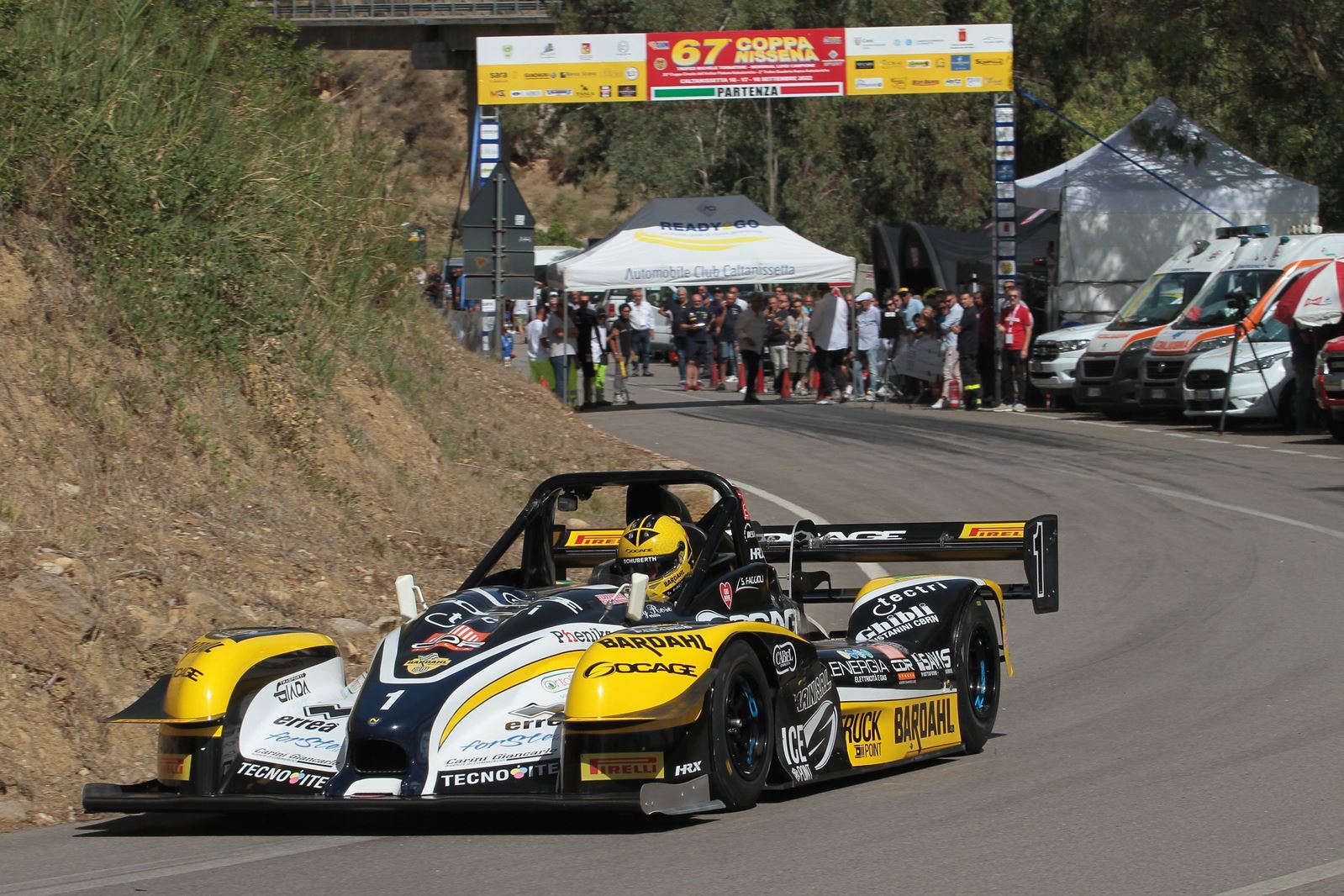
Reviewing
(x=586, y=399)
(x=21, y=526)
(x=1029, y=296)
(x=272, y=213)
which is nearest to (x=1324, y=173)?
(x=1029, y=296)

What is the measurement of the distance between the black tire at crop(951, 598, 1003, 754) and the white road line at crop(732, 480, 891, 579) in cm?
528

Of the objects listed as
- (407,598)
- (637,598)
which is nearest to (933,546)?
(637,598)

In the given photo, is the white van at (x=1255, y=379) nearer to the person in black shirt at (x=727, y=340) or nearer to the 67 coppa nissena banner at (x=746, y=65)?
the 67 coppa nissena banner at (x=746, y=65)

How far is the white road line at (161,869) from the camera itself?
230 inches

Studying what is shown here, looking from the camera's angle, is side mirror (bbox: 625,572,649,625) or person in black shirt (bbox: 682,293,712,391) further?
person in black shirt (bbox: 682,293,712,391)

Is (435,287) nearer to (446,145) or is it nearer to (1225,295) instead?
(1225,295)

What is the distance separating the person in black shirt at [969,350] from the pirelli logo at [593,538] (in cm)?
1811

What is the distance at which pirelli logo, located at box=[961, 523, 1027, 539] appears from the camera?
9.23m

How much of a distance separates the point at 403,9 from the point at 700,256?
1600 inches

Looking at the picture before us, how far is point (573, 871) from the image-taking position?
5797 mm

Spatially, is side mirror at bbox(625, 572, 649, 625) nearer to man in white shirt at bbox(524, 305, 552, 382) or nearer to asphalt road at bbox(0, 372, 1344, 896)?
asphalt road at bbox(0, 372, 1344, 896)

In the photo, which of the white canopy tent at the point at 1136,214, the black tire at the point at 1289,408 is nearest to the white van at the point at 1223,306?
the black tire at the point at 1289,408

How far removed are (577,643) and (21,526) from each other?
13.6ft

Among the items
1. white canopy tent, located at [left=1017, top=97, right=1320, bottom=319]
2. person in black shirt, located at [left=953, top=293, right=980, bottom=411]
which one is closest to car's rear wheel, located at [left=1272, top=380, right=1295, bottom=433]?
person in black shirt, located at [left=953, top=293, right=980, bottom=411]
